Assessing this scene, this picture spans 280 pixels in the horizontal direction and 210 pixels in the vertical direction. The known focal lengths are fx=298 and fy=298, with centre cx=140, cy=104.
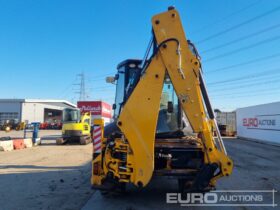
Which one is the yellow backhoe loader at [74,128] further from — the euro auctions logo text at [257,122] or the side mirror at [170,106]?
the side mirror at [170,106]

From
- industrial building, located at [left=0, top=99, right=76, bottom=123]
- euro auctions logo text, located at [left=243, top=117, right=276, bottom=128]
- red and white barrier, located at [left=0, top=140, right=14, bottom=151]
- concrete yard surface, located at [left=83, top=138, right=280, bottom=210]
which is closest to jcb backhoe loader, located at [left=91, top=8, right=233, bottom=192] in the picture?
concrete yard surface, located at [left=83, top=138, right=280, bottom=210]

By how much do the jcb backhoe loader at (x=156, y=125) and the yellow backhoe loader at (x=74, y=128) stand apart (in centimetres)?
1635

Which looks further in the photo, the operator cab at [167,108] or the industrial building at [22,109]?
the industrial building at [22,109]

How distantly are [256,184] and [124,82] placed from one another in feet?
15.6

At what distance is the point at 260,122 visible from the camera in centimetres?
2627

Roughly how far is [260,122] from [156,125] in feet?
76.1

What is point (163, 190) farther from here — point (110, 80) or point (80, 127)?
point (80, 127)

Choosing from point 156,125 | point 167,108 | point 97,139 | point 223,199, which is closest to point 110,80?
point 97,139

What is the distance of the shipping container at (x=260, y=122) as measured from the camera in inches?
915

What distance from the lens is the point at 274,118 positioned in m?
23.3

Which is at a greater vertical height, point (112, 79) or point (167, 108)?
point (112, 79)

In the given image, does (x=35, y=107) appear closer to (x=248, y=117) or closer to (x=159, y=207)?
(x=248, y=117)

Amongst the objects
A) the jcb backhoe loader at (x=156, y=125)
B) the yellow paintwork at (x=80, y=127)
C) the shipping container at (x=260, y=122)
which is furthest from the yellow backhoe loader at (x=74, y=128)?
the jcb backhoe loader at (x=156, y=125)

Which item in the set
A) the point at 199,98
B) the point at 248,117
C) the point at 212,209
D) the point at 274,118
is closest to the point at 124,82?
the point at 199,98
